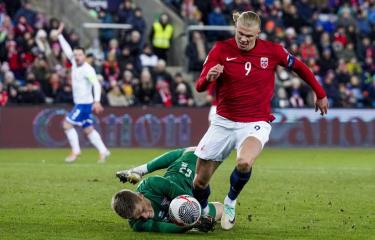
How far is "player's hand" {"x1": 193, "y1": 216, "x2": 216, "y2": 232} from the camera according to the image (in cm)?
1016

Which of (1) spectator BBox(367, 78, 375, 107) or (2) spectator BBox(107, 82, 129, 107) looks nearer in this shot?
(2) spectator BBox(107, 82, 129, 107)

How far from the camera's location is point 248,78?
35.6 ft

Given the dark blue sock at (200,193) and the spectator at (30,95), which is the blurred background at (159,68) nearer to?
the spectator at (30,95)

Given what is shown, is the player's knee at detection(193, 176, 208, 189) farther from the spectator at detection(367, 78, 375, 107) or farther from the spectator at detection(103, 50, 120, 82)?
the spectator at detection(367, 78, 375, 107)

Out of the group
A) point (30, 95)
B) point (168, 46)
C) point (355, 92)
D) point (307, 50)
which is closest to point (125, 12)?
point (168, 46)

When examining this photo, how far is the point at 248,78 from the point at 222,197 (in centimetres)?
336

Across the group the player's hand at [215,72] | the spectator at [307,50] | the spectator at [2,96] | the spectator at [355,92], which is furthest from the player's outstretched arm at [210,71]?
the spectator at [307,50]

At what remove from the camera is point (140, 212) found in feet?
32.1

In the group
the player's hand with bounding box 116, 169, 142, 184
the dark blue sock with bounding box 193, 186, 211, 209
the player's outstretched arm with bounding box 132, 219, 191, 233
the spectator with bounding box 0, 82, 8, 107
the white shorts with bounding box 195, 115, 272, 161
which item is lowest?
the spectator with bounding box 0, 82, 8, 107

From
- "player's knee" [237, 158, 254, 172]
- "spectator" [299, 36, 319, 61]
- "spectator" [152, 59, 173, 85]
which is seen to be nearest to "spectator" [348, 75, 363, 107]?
"spectator" [299, 36, 319, 61]

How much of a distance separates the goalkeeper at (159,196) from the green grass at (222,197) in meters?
0.15

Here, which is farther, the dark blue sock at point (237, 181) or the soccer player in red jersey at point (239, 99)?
the soccer player in red jersey at point (239, 99)

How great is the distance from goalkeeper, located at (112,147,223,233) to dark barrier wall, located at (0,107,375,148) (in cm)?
1428

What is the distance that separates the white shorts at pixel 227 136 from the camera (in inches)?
425
